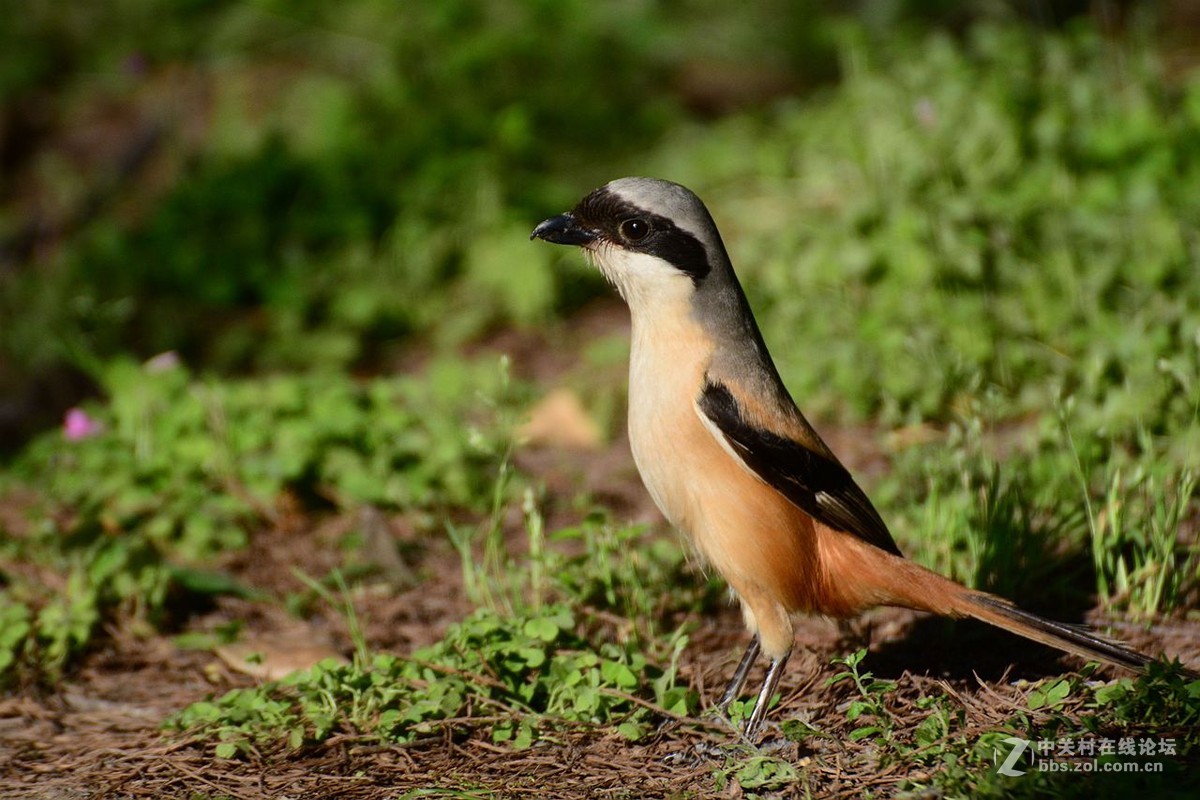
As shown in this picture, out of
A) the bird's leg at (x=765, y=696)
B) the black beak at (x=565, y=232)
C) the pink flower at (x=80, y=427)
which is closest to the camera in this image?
the bird's leg at (x=765, y=696)

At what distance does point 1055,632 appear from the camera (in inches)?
158

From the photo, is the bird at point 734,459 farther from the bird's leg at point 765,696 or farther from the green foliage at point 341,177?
the green foliage at point 341,177

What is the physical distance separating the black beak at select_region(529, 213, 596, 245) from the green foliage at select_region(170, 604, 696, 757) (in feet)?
4.44

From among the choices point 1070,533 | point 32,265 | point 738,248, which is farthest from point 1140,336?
point 32,265

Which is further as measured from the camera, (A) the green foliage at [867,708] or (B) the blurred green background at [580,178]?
(B) the blurred green background at [580,178]

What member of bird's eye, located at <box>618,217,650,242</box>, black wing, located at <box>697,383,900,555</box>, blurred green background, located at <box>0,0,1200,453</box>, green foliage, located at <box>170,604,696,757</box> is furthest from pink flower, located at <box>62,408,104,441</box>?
black wing, located at <box>697,383,900,555</box>

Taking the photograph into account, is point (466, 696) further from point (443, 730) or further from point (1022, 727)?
point (1022, 727)

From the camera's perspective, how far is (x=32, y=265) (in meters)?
8.96

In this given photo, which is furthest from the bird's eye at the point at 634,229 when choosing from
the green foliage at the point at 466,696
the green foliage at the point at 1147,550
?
the green foliage at the point at 1147,550

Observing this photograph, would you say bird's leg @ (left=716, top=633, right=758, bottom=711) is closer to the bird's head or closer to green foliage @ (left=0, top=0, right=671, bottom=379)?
the bird's head

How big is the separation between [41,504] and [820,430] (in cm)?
381

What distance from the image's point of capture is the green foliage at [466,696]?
412 cm

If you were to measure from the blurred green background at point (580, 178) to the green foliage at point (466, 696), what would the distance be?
82.0 inches

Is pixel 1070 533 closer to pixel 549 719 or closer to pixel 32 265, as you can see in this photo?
pixel 549 719
